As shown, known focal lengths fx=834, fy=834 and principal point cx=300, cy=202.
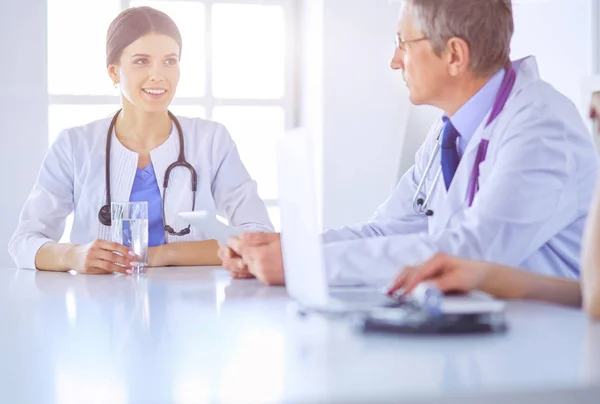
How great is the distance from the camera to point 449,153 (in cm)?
201

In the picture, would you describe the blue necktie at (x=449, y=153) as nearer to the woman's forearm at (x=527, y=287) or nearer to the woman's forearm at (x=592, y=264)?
the woman's forearm at (x=527, y=287)

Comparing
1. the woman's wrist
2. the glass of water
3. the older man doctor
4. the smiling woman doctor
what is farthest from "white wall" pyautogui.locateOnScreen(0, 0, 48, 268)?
the older man doctor

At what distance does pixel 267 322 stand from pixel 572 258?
2.80 ft

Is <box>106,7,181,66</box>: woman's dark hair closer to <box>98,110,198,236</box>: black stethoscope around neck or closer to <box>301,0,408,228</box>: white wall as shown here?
<box>98,110,198,236</box>: black stethoscope around neck

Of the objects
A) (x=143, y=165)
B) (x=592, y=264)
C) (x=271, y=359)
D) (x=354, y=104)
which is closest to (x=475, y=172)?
(x=592, y=264)

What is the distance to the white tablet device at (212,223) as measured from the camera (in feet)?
5.83

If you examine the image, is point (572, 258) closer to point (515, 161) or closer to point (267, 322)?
point (515, 161)

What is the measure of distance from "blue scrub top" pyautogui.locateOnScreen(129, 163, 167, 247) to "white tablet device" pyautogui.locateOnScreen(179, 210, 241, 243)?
0.80 metres

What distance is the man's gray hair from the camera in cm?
198

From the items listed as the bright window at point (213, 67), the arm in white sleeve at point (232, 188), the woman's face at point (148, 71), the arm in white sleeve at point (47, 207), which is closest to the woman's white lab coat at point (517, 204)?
the arm in white sleeve at point (232, 188)

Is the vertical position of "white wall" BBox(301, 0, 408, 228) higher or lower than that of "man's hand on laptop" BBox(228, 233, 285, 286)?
higher

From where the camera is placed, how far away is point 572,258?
1.76 m

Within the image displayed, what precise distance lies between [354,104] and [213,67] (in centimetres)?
86

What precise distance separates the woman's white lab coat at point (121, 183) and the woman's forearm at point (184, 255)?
0.82 feet
